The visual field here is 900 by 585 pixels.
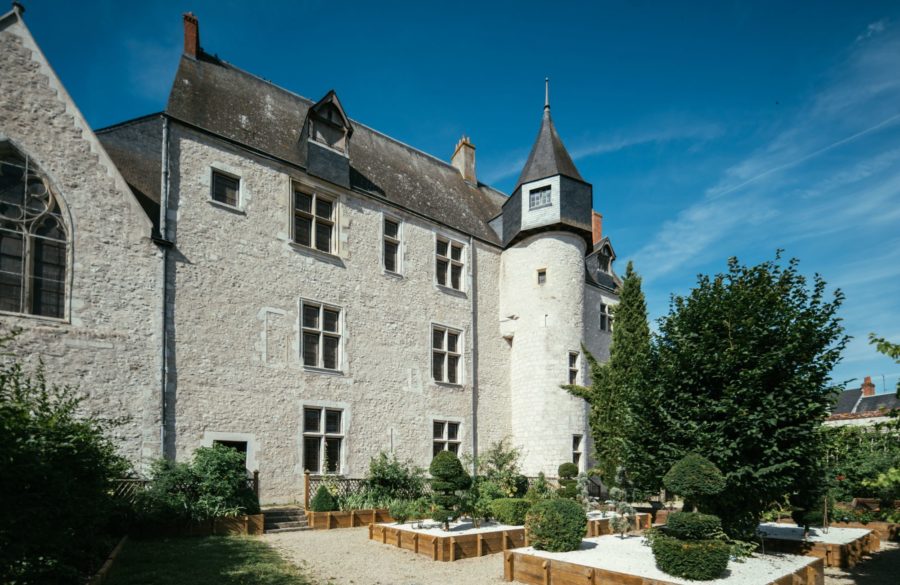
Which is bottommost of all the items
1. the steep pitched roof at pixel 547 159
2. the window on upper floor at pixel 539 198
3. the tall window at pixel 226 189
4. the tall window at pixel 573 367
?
the tall window at pixel 573 367

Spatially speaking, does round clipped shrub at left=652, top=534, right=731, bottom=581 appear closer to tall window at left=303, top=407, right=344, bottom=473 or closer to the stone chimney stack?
tall window at left=303, top=407, right=344, bottom=473

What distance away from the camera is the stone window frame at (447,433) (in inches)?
760

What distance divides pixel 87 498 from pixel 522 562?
611 cm

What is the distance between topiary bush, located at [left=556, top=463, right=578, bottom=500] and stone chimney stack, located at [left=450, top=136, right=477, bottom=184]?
12846mm

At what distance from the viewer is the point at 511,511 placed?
13.6 m

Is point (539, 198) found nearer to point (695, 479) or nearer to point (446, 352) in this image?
point (446, 352)

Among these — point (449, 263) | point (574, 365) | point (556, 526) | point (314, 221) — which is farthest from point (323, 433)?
point (574, 365)

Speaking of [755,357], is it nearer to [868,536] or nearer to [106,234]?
[868,536]

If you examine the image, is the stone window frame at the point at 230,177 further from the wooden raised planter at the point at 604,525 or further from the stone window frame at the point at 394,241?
the wooden raised planter at the point at 604,525

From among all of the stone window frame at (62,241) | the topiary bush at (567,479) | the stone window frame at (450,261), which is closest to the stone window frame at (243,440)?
the stone window frame at (62,241)

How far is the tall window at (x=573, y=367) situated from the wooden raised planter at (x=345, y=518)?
9.57 m

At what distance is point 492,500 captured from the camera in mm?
14883

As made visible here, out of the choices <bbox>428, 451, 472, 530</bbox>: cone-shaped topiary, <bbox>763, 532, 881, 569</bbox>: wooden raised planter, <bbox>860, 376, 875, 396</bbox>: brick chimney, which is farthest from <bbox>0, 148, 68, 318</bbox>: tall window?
<bbox>860, 376, 875, 396</bbox>: brick chimney

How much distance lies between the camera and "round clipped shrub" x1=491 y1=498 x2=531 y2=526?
13.6m
